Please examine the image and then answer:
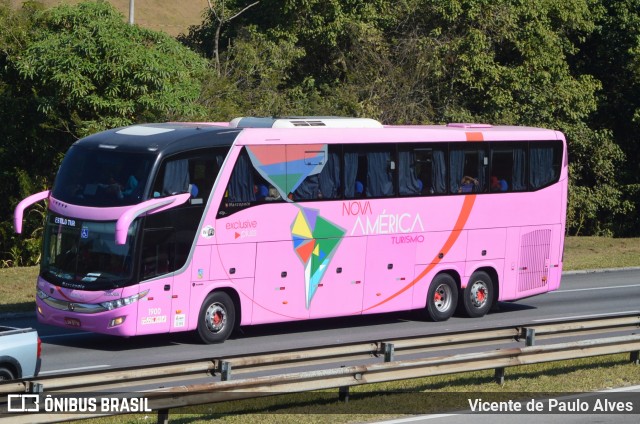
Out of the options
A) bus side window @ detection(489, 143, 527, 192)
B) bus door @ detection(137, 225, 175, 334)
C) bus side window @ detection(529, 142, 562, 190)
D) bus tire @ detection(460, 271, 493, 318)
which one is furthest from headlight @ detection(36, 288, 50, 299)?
bus side window @ detection(529, 142, 562, 190)

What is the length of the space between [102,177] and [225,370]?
272 inches

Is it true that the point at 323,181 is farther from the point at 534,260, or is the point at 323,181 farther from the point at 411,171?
the point at 534,260

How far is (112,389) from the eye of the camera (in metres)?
11.9

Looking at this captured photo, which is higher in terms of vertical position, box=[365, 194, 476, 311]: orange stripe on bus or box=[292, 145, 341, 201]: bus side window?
Result: box=[292, 145, 341, 201]: bus side window

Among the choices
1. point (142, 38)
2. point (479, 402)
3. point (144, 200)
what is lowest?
point (479, 402)

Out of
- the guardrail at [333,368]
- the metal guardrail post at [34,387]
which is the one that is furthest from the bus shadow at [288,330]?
the metal guardrail post at [34,387]

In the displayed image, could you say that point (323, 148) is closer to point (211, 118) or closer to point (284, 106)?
point (211, 118)

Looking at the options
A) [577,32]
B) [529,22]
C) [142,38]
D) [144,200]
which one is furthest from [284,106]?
[144,200]

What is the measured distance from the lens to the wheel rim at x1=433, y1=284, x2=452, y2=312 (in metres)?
22.5

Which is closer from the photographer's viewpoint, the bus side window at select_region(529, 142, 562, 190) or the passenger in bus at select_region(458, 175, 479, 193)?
the passenger in bus at select_region(458, 175, 479, 193)

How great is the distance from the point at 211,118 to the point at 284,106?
16.4 feet

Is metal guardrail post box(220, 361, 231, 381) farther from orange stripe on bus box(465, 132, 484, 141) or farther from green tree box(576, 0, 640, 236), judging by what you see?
green tree box(576, 0, 640, 236)

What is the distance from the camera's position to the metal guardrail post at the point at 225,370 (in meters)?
12.3

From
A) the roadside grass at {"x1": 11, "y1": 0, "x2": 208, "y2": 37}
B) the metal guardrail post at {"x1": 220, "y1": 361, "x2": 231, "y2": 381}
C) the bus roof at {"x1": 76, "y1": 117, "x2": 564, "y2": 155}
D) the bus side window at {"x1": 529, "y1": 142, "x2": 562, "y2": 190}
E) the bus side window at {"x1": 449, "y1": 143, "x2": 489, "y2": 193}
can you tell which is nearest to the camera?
the metal guardrail post at {"x1": 220, "y1": 361, "x2": 231, "y2": 381}
